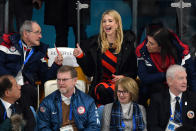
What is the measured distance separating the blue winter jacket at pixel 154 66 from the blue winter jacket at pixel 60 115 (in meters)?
0.76

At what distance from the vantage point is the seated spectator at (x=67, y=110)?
408 cm

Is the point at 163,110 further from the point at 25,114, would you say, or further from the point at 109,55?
the point at 25,114

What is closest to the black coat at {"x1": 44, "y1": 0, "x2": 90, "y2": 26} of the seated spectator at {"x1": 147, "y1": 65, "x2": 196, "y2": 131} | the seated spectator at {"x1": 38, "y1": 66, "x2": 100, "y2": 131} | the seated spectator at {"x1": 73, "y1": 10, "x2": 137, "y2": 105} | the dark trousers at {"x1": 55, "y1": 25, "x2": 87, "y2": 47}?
the dark trousers at {"x1": 55, "y1": 25, "x2": 87, "y2": 47}

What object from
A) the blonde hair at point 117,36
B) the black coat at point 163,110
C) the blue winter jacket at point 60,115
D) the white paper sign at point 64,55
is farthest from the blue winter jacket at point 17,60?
the black coat at point 163,110

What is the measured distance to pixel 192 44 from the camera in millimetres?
5750

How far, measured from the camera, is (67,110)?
13.7ft

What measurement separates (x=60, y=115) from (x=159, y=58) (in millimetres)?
1312

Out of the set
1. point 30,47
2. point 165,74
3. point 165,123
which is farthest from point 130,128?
point 30,47

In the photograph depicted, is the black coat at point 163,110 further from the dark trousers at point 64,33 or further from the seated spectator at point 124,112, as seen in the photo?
the dark trousers at point 64,33

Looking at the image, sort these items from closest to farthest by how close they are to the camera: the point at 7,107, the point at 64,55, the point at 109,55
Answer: the point at 7,107
the point at 109,55
the point at 64,55

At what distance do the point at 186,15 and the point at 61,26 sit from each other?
1951mm

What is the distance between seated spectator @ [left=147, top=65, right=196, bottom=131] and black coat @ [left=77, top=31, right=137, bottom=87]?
2.36 feet

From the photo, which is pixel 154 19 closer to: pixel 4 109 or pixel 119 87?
pixel 119 87

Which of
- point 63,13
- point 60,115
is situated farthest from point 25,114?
point 63,13
